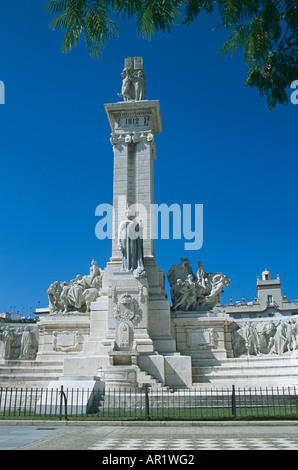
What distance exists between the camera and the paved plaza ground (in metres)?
7.84

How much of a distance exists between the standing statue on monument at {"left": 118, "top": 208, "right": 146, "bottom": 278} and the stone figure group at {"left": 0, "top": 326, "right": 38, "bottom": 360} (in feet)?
19.3

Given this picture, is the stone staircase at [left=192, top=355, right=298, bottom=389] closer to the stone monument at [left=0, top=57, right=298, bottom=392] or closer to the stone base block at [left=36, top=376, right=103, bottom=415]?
the stone monument at [left=0, top=57, right=298, bottom=392]

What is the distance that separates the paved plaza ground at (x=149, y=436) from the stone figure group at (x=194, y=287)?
11.9 metres

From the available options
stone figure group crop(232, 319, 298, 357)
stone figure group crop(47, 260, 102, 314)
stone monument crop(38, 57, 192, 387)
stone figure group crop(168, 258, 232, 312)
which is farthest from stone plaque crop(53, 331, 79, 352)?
stone figure group crop(232, 319, 298, 357)

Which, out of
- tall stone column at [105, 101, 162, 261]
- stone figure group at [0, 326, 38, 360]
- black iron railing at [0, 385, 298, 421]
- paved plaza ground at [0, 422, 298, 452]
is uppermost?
tall stone column at [105, 101, 162, 261]

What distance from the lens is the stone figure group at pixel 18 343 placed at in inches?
898

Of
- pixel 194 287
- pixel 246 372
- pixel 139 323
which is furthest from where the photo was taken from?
pixel 194 287

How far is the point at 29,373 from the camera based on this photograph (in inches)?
839

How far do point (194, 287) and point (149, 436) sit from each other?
14.1 meters

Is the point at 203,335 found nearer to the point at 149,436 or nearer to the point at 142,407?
the point at 142,407

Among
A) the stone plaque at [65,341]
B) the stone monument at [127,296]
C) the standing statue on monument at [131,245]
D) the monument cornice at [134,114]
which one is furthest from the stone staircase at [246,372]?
the monument cornice at [134,114]

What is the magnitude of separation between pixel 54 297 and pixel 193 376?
26.4 ft

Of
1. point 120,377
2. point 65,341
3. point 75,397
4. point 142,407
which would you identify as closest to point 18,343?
point 65,341

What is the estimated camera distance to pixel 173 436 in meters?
9.19
